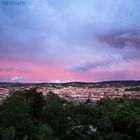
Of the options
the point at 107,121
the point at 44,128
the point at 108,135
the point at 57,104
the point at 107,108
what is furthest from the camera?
the point at 107,108

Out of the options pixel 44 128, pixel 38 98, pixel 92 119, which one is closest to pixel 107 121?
pixel 92 119

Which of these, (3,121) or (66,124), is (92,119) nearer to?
(66,124)

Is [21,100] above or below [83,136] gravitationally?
above

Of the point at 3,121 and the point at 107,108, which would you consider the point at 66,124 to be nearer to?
the point at 3,121

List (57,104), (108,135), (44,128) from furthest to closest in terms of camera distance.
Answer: (57,104)
(108,135)
(44,128)

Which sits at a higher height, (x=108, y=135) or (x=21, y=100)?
(x=21, y=100)

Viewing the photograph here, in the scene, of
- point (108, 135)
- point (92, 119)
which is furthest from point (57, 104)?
point (108, 135)

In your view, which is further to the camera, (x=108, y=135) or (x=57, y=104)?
(x=57, y=104)

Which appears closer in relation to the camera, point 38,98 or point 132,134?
point 132,134

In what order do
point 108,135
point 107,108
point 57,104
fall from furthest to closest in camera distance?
point 107,108
point 57,104
point 108,135
